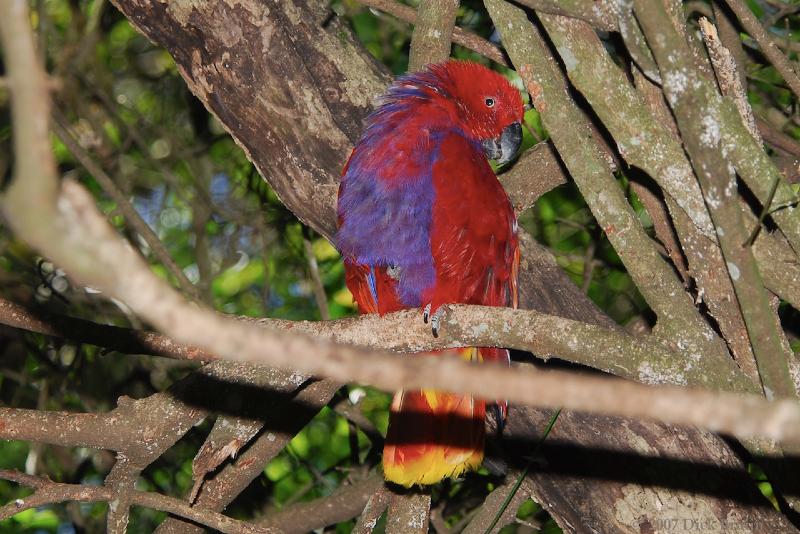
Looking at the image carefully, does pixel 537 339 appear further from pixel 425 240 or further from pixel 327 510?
pixel 327 510

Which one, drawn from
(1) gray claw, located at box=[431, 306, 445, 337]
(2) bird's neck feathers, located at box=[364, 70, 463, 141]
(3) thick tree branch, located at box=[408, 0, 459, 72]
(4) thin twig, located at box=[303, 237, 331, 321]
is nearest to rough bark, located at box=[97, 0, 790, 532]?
(2) bird's neck feathers, located at box=[364, 70, 463, 141]

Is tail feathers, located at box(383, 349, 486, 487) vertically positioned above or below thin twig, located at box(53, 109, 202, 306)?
above

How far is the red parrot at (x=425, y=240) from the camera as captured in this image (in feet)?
9.23

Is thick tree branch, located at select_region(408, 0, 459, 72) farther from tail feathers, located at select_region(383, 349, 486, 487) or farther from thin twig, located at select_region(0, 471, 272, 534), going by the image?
thin twig, located at select_region(0, 471, 272, 534)

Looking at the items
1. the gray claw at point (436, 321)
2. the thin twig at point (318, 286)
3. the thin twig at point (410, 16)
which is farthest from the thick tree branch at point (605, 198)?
the thin twig at point (318, 286)

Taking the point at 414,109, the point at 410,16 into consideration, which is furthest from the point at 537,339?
the point at 410,16

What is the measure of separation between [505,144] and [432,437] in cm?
120

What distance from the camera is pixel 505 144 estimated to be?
3.34m

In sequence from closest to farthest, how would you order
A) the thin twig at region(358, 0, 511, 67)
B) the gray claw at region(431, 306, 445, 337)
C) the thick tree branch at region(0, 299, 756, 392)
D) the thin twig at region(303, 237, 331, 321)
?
the thick tree branch at region(0, 299, 756, 392)
the gray claw at region(431, 306, 445, 337)
the thin twig at region(358, 0, 511, 67)
the thin twig at region(303, 237, 331, 321)

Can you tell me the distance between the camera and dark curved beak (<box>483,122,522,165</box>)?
333cm

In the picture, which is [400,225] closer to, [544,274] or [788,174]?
[544,274]

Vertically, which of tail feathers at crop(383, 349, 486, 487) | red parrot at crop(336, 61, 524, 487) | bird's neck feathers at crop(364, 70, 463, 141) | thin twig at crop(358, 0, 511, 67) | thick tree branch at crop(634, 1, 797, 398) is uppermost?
thick tree branch at crop(634, 1, 797, 398)

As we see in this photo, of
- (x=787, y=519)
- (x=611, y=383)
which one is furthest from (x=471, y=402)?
(x=611, y=383)

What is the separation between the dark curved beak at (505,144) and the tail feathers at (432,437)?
101cm
